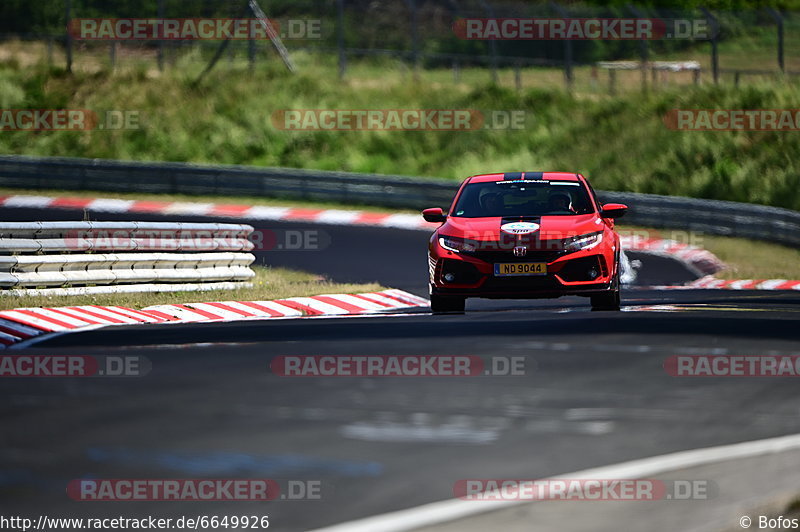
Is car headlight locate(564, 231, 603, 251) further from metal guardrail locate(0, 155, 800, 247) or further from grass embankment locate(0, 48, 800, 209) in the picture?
grass embankment locate(0, 48, 800, 209)

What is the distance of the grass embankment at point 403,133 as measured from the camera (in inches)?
1254

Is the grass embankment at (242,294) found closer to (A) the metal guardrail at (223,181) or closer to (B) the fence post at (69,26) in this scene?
(A) the metal guardrail at (223,181)

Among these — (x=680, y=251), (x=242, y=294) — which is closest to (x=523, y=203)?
(x=242, y=294)

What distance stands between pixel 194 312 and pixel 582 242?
435 cm

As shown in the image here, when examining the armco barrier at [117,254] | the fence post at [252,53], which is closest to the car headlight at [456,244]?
the armco barrier at [117,254]

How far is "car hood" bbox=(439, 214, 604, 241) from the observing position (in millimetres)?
13031

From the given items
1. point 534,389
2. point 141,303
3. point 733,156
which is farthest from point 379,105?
point 534,389

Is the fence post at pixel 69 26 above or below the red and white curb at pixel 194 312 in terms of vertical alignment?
above

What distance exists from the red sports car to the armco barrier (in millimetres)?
3616

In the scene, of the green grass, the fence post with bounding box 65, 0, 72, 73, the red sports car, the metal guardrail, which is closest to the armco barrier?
the red sports car

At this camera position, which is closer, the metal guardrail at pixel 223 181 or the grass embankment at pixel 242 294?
the grass embankment at pixel 242 294

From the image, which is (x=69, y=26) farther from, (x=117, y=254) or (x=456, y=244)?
(x=456, y=244)

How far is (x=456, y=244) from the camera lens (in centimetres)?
1317

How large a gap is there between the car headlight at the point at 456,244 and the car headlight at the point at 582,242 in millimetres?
901
